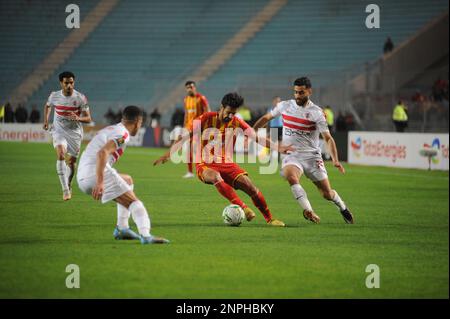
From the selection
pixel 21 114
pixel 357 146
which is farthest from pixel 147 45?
pixel 357 146

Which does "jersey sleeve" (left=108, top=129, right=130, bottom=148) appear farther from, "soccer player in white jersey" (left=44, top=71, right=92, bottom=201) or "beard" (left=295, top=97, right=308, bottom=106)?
"soccer player in white jersey" (left=44, top=71, right=92, bottom=201)

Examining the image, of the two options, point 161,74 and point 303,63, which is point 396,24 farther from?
point 161,74

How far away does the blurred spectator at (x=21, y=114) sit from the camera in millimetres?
45875

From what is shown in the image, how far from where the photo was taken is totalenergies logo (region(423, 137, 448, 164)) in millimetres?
26059

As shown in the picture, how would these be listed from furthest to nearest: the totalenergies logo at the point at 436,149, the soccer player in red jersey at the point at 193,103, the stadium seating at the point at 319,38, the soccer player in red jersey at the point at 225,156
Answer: the stadium seating at the point at 319,38, the totalenergies logo at the point at 436,149, the soccer player in red jersey at the point at 193,103, the soccer player in red jersey at the point at 225,156

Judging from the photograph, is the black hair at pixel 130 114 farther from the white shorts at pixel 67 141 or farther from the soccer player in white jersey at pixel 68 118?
the white shorts at pixel 67 141

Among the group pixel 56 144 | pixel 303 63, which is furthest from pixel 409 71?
pixel 56 144

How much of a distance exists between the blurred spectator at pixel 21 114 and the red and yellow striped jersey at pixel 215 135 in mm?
34091

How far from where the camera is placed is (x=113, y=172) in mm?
10523

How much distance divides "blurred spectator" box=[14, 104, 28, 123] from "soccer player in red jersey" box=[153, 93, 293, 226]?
34.0m

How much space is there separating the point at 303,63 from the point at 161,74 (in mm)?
8195

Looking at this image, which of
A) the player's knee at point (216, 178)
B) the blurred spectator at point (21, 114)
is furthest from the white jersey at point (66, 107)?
the blurred spectator at point (21, 114)
